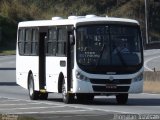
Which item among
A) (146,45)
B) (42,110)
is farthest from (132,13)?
(42,110)

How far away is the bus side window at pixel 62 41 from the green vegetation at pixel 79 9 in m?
65.1

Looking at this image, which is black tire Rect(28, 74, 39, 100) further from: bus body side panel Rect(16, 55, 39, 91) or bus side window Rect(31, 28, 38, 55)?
bus side window Rect(31, 28, 38, 55)

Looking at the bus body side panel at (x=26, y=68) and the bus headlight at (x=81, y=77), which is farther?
the bus body side panel at (x=26, y=68)

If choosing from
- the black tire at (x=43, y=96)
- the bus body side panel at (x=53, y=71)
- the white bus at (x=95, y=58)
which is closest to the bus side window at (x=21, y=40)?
the black tire at (x=43, y=96)

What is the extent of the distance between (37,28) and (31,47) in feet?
2.74

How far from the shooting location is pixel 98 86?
26.1 meters

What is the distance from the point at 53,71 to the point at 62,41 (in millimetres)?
1282

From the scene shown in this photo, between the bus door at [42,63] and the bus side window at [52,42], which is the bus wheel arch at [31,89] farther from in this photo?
the bus side window at [52,42]

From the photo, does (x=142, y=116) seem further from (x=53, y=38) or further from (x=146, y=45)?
(x=146, y=45)

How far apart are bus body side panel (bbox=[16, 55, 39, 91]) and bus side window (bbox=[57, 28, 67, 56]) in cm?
202

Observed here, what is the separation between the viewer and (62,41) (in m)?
27.4

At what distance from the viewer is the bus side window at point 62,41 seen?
2723 centimetres

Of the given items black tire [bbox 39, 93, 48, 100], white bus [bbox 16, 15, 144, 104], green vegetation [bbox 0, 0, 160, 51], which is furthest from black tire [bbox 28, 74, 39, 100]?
green vegetation [bbox 0, 0, 160, 51]

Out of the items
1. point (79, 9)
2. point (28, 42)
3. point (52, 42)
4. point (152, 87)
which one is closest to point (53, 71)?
point (52, 42)
